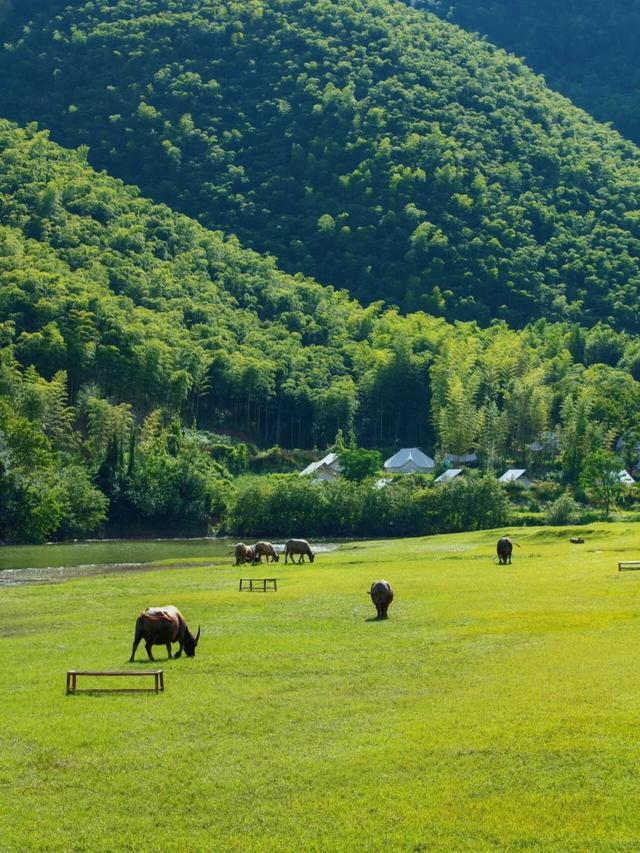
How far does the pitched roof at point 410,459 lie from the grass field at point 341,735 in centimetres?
11469

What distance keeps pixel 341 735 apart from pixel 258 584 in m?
33.6

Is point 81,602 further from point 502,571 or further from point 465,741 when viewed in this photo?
point 465,741

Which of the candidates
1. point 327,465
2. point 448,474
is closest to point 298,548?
point 448,474

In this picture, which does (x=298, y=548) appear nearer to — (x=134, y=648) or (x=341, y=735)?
(x=134, y=648)

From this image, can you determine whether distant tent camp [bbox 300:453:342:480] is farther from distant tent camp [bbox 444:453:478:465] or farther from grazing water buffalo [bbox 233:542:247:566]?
grazing water buffalo [bbox 233:542:247:566]

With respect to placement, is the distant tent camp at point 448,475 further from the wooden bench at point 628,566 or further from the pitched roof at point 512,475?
the wooden bench at point 628,566

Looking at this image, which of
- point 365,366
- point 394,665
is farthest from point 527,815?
point 365,366

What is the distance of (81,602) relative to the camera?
171 ft

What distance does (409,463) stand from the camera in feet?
519

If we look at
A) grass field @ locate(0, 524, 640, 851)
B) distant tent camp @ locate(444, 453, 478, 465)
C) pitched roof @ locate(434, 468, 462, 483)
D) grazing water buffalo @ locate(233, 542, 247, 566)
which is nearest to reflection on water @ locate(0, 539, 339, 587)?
grazing water buffalo @ locate(233, 542, 247, 566)

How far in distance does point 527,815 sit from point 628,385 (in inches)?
6268

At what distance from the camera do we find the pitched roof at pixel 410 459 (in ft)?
518

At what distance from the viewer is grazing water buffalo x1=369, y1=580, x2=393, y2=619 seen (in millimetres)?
40594

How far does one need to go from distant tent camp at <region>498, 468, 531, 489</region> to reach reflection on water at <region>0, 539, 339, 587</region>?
1450 inches
